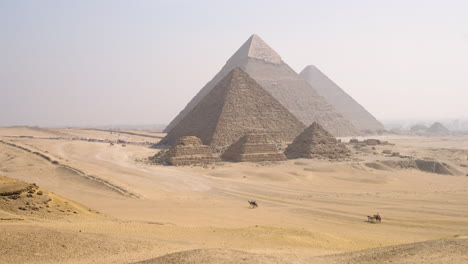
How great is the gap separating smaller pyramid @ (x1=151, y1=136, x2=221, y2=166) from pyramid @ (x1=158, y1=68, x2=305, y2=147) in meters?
11.3

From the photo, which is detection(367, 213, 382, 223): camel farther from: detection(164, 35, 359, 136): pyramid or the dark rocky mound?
detection(164, 35, 359, 136): pyramid

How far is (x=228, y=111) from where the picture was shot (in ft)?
166

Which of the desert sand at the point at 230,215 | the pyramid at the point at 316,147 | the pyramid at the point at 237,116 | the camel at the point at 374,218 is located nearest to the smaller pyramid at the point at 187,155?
the desert sand at the point at 230,215

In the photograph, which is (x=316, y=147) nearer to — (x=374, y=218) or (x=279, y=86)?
(x=374, y=218)

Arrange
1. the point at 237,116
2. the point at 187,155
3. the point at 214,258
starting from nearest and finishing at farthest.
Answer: the point at 214,258
the point at 187,155
the point at 237,116

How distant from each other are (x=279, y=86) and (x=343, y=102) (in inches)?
1565

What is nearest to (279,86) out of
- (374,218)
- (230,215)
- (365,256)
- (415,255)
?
(374,218)

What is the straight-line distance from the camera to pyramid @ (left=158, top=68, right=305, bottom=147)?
A: 161ft

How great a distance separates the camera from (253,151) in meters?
37.5

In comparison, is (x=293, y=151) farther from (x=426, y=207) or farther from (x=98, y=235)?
(x=98, y=235)

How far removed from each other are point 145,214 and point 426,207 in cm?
1208

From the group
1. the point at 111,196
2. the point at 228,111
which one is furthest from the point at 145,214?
the point at 228,111

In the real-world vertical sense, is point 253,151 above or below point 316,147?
below

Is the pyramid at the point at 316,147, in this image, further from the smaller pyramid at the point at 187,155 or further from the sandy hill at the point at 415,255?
the sandy hill at the point at 415,255
